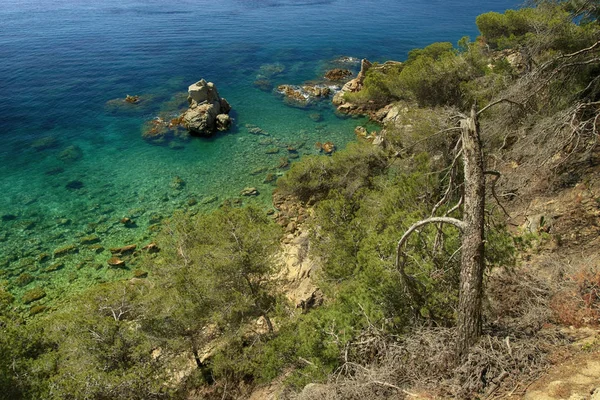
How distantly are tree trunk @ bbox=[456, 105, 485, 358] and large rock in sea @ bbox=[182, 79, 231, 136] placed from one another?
28564 millimetres

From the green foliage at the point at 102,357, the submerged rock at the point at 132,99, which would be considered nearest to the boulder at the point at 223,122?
the submerged rock at the point at 132,99

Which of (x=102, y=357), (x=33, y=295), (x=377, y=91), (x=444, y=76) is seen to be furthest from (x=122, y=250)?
(x=377, y=91)

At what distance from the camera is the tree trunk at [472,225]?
4766mm

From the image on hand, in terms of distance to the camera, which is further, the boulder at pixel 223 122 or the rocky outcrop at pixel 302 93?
the rocky outcrop at pixel 302 93

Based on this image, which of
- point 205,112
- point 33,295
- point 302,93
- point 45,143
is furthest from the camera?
point 302,93

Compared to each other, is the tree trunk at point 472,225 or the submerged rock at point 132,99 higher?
the tree trunk at point 472,225

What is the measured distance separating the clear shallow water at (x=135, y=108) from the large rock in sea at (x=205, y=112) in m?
1.40

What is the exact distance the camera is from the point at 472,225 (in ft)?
16.1

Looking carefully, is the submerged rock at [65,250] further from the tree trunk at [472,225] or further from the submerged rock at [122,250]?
the tree trunk at [472,225]

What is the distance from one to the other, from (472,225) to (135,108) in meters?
38.0

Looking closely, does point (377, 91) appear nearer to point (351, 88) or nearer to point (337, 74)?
point (351, 88)

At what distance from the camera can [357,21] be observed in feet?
221

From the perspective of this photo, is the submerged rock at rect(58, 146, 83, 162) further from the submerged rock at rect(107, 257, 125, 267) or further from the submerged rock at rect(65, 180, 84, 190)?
the submerged rock at rect(107, 257, 125, 267)

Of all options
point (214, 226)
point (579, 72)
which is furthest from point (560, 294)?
point (214, 226)
